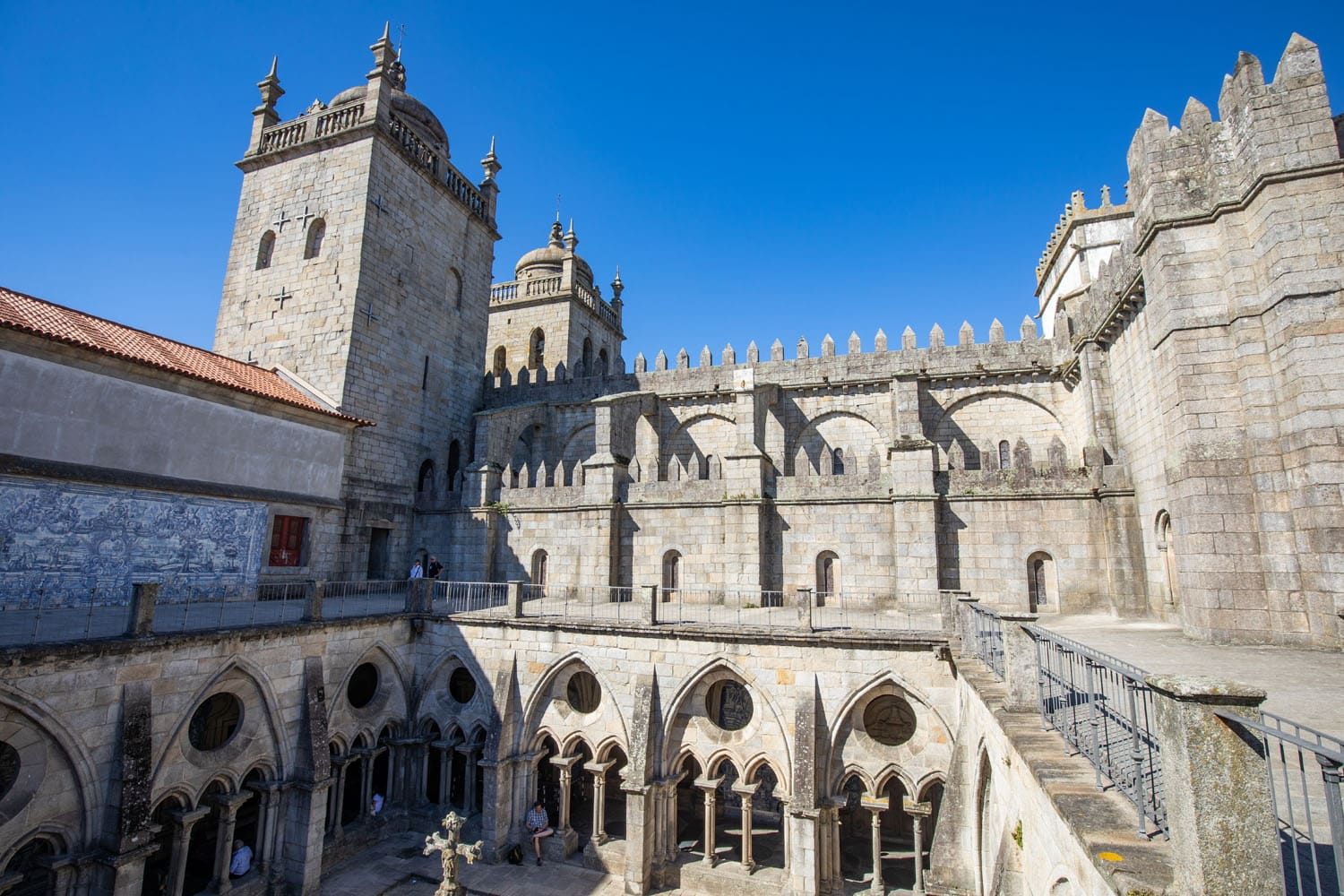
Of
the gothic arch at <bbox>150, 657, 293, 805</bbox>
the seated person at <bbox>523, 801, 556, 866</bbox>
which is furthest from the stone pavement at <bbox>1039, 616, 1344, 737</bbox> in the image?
the gothic arch at <bbox>150, 657, 293, 805</bbox>

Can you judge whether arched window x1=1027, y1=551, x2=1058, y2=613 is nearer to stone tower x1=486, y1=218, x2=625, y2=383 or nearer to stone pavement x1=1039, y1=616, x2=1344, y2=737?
stone pavement x1=1039, y1=616, x2=1344, y2=737

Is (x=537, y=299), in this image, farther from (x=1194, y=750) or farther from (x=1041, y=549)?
(x=1194, y=750)

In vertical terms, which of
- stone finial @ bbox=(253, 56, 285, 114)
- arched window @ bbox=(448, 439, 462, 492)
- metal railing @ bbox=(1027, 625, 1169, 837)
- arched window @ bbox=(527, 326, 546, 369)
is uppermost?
stone finial @ bbox=(253, 56, 285, 114)

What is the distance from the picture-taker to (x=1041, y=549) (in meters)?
17.2

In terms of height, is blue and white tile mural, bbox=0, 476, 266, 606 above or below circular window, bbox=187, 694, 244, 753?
above

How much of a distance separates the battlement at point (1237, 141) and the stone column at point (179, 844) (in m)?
22.3

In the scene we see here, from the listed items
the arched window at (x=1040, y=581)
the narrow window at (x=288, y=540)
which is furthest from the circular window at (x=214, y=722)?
the arched window at (x=1040, y=581)

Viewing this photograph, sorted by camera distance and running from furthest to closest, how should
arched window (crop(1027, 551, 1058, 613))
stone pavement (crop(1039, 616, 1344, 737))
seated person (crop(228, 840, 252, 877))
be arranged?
arched window (crop(1027, 551, 1058, 613)) → seated person (crop(228, 840, 252, 877)) → stone pavement (crop(1039, 616, 1344, 737))

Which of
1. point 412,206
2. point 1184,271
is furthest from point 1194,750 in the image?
point 412,206

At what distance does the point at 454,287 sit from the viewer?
2722cm

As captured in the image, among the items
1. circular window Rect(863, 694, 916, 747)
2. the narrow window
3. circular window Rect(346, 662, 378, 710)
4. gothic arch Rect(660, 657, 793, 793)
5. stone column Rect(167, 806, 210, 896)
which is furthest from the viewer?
the narrow window

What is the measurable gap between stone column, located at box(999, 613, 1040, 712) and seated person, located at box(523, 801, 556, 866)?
12.2m

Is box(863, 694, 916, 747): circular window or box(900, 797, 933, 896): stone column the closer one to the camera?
box(900, 797, 933, 896): stone column

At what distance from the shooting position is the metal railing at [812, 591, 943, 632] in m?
15.1
